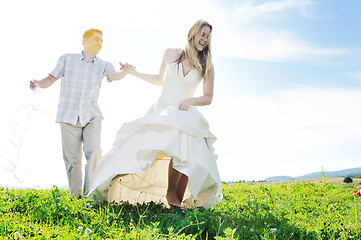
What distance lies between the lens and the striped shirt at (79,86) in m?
7.43

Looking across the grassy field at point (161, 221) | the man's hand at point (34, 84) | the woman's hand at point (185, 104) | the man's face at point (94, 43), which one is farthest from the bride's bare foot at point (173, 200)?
the man's hand at point (34, 84)

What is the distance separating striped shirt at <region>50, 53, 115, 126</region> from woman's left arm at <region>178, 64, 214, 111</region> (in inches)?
83.4

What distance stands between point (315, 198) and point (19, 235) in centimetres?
694

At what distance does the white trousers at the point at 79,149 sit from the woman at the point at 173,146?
1272 mm

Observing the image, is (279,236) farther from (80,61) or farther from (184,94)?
(80,61)

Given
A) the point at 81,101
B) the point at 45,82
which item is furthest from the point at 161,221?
the point at 45,82

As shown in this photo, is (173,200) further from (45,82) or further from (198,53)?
(45,82)

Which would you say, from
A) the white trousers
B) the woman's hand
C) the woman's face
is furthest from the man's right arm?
the woman's face

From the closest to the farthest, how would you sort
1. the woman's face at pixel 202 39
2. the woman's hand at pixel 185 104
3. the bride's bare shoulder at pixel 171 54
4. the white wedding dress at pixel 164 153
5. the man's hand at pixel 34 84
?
the white wedding dress at pixel 164 153
the woman's hand at pixel 185 104
the woman's face at pixel 202 39
the bride's bare shoulder at pixel 171 54
the man's hand at pixel 34 84

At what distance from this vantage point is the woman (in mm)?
5793

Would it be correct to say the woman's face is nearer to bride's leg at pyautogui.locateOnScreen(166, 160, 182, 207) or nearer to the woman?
the woman

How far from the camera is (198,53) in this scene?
21.7ft

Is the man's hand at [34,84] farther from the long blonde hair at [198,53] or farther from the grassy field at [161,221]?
the long blonde hair at [198,53]

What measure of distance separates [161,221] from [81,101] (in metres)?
3.44
